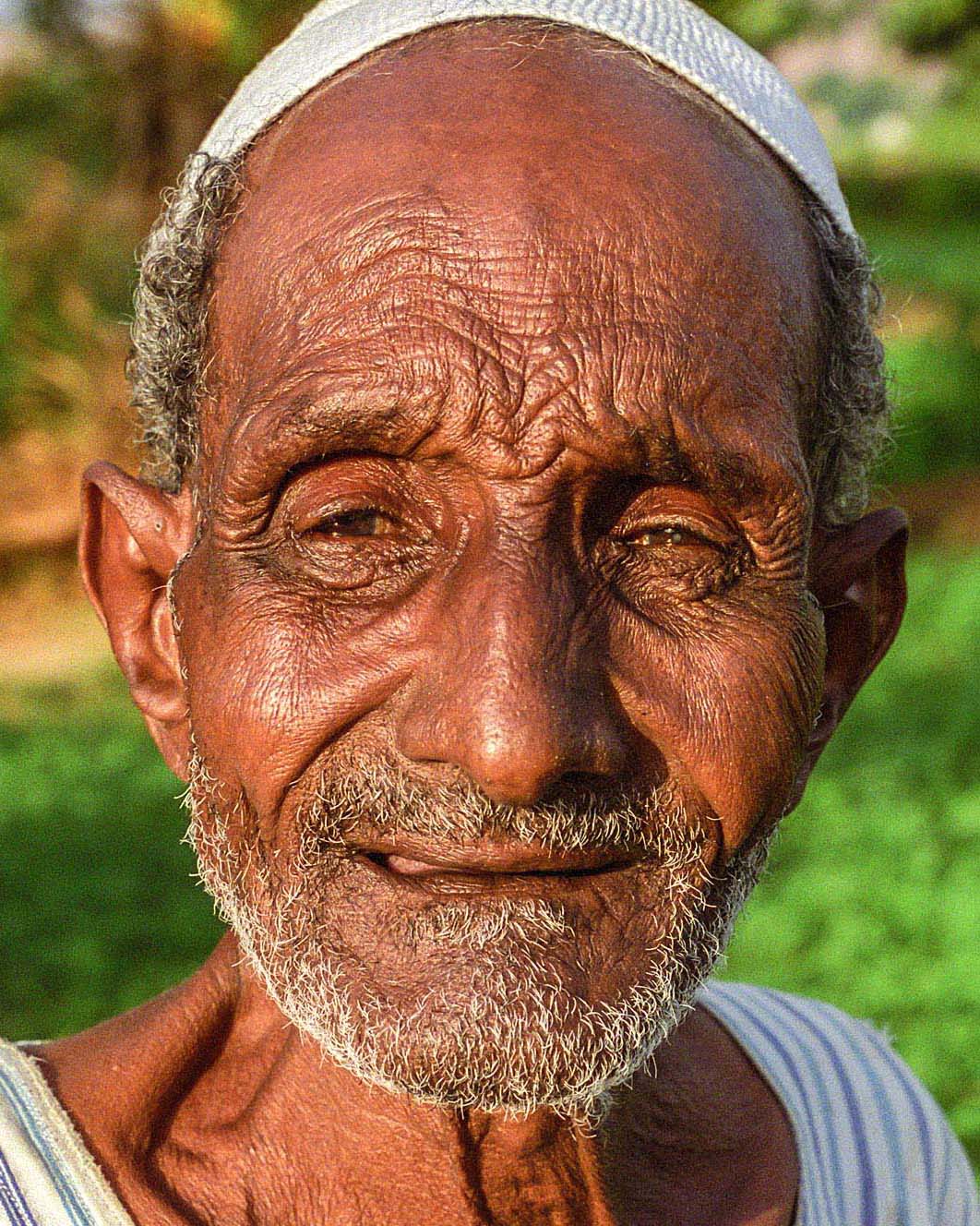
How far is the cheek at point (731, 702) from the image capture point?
1922 mm

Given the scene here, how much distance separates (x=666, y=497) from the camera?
6.52 feet

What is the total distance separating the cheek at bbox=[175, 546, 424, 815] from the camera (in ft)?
6.32

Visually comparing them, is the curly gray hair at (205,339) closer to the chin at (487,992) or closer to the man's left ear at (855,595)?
the man's left ear at (855,595)

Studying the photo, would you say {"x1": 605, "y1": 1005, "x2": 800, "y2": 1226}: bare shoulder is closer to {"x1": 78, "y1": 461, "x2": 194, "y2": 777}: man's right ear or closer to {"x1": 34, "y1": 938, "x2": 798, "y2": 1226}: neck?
{"x1": 34, "y1": 938, "x2": 798, "y2": 1226}: neck

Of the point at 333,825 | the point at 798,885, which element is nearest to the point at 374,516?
the point at 333,825

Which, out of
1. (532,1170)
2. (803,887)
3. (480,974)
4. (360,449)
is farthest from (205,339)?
(803,887)

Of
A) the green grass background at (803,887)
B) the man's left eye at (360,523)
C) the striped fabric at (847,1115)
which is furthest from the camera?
→ the green grass background at (803,887)

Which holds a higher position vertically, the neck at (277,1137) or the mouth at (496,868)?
the mouth at (496,868)

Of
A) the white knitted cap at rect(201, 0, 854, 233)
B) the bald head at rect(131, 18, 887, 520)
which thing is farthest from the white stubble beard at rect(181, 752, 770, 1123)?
the white knitted cap at rect(201, 0, 854, 233)

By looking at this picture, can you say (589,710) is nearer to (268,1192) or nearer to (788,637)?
(788,637)

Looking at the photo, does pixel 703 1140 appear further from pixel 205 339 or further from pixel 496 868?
pixel 205 339

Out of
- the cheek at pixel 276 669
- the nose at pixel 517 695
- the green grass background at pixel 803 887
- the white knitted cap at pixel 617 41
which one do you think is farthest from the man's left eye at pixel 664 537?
the green grass background at pixel 803 887

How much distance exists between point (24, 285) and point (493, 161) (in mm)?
11331

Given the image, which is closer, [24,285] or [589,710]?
[589,710]
